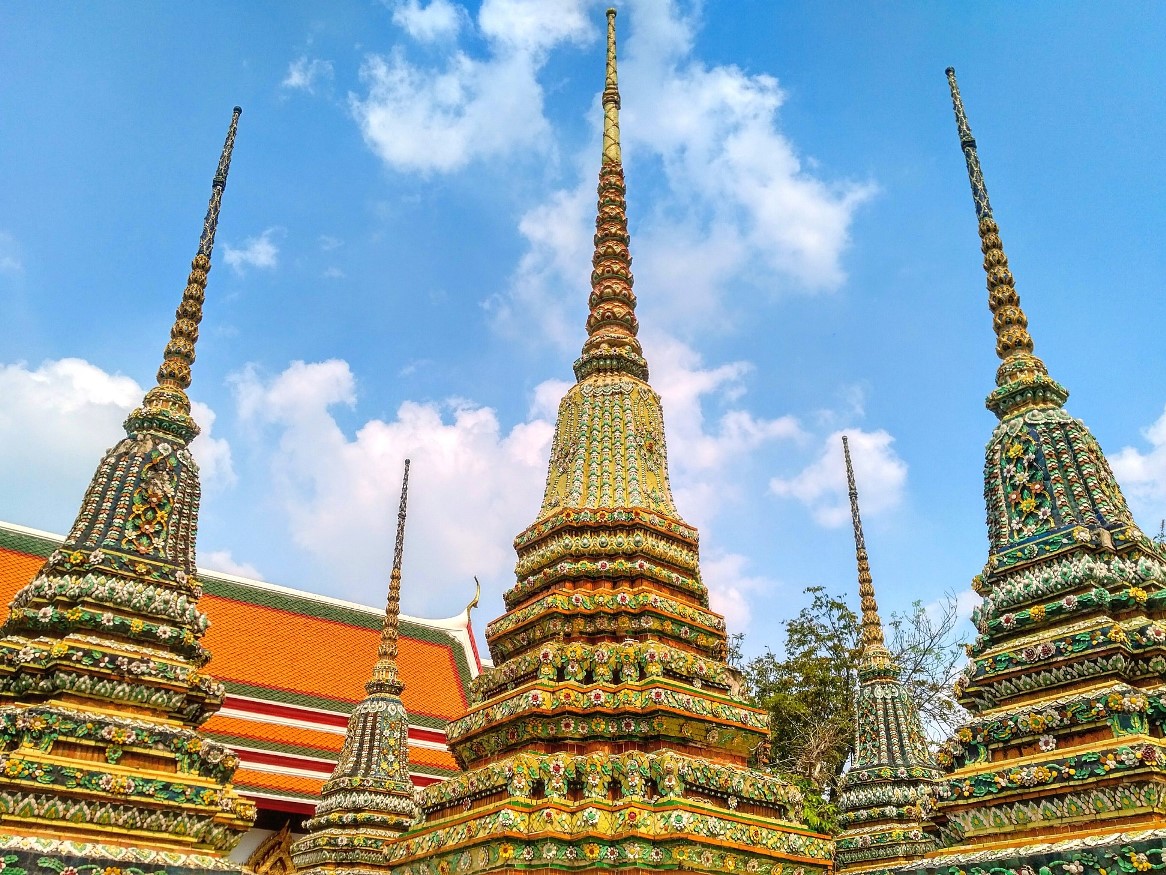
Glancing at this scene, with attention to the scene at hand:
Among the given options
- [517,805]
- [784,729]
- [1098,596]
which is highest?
[784,729]

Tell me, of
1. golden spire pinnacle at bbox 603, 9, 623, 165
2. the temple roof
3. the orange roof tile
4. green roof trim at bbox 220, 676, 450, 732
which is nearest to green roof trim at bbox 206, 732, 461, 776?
the temple roof

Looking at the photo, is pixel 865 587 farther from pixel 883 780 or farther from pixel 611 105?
pixel 611 105

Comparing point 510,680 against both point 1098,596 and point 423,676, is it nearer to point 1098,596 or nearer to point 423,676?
point 1098,596

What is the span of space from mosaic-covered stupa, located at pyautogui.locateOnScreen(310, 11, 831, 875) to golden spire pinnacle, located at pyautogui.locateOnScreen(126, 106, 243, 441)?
3.86 metres

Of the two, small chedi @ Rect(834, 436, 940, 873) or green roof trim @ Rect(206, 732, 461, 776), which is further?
green roof trim @ Rect(206, 732, 461, 776)

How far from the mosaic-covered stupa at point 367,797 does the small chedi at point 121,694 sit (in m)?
5.81

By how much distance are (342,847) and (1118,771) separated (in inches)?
445

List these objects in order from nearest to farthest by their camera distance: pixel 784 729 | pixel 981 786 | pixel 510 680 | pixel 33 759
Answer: pixel 981 786
pixel 33 759
pixel 510 680
pixel 784 729

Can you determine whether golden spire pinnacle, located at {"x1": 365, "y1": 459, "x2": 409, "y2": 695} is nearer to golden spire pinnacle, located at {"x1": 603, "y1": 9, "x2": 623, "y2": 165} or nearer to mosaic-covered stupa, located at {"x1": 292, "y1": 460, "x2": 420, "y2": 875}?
mosaic-covered stupa, located at {"x1": 292, "y1": 460, "x2": 420, "y2": 875}

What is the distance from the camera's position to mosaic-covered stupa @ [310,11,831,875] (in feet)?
22.9

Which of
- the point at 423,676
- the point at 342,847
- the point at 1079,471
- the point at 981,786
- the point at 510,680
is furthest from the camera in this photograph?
the point at 423,676

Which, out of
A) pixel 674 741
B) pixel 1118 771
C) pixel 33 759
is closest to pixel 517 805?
pixel 674 741

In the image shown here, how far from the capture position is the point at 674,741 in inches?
303

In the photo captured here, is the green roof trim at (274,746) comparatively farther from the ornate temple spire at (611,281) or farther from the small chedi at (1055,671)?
Answer: the small chedi at (1055,671)
